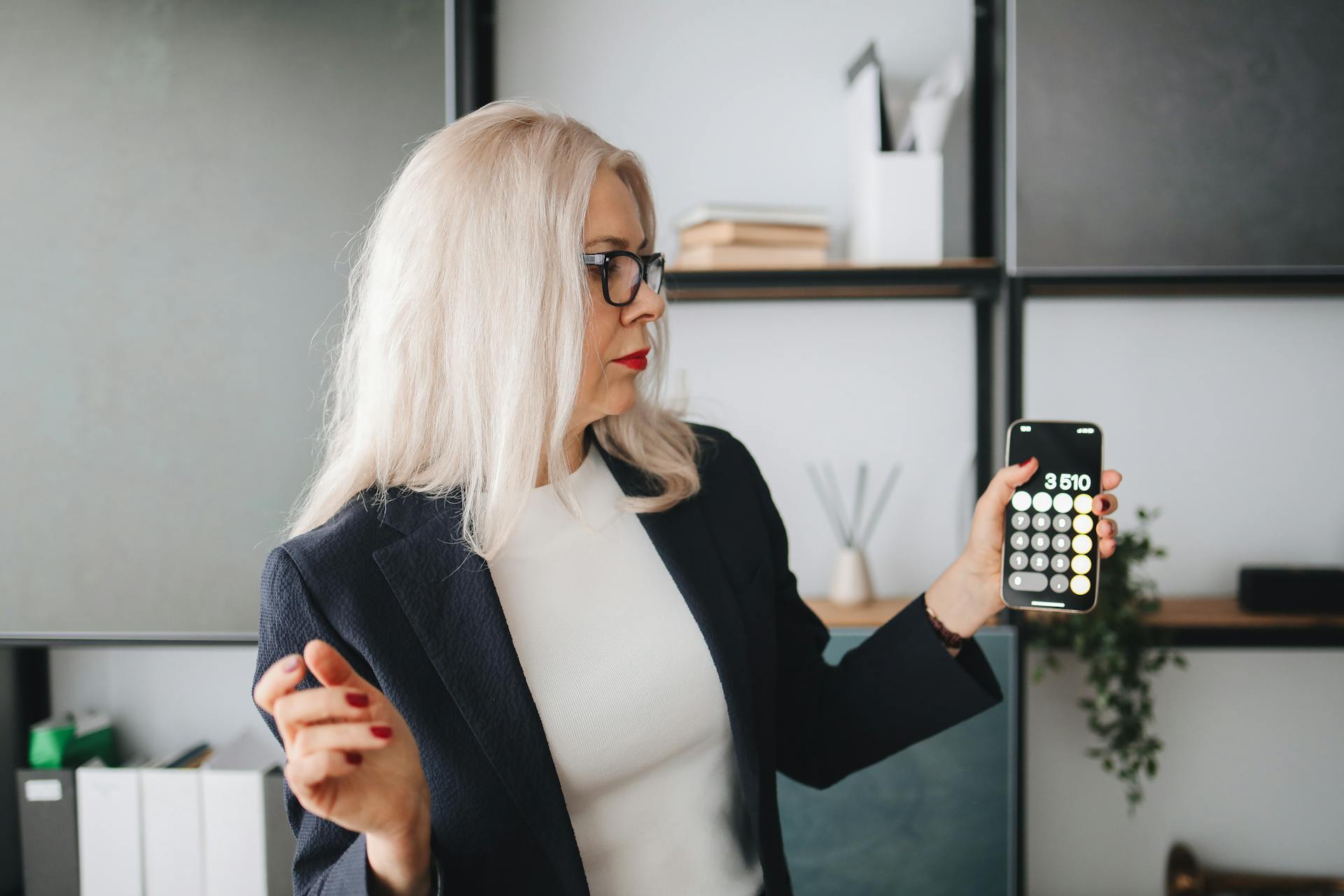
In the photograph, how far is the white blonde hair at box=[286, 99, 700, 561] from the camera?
836 millimetres

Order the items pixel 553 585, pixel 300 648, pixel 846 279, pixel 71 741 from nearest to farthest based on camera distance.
A: pixel 300 648 < pixel 553 585 < pixel 846 279 < pixel 71 741

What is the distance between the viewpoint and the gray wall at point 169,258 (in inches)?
51.9

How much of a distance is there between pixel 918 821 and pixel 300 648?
3.54 ft

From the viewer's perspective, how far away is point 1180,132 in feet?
4.23

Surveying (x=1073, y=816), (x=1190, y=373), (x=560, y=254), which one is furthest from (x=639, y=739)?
(x=1190, y=373)

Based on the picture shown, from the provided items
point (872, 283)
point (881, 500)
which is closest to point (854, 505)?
point (881, 500)

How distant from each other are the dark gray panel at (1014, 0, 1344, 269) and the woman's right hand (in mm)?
1158

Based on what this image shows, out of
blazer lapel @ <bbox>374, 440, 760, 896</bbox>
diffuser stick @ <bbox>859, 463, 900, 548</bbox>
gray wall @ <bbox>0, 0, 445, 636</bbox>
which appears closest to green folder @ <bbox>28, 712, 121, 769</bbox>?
gray wall @ <bbox>0, 0, 445, 636</bbox>

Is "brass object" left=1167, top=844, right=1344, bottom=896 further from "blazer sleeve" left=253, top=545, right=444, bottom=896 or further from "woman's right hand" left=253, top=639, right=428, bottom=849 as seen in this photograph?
"woman's right hand" left=253, top=639, right=428, bottom=849

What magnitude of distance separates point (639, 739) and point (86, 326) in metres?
1.15

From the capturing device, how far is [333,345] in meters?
1.35

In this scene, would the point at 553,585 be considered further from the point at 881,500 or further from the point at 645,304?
the point at 881,500

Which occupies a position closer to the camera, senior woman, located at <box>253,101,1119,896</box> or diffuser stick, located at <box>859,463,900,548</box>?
senior woman, located at <box>253,101,1119,896</box>

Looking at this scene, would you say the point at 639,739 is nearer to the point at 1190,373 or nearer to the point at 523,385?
the point at 523,385
